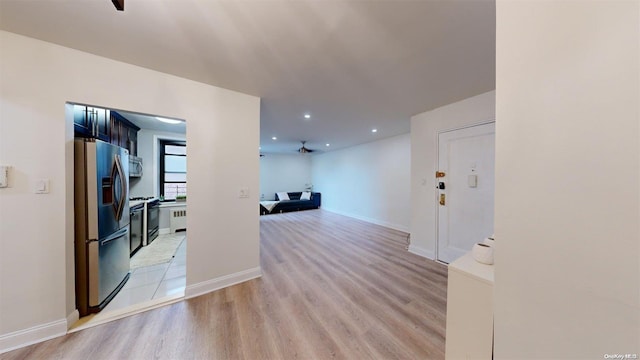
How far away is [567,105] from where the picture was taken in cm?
63

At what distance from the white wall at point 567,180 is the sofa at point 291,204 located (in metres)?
6.84

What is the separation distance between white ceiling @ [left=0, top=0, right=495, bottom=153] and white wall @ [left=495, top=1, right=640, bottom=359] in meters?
0.86

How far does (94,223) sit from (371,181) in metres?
5.63

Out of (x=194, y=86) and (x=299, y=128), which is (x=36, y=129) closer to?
(x=194, y=86)

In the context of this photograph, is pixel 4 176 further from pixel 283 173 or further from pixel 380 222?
pixel 283 173

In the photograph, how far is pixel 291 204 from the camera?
7.55 metres

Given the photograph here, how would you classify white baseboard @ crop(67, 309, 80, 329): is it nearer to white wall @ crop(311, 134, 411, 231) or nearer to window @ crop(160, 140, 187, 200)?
window @ crop(160, 140, 187, 200)

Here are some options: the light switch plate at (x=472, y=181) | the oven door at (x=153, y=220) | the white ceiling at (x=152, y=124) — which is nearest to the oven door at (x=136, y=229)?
the oven door at (x=153, y=220)

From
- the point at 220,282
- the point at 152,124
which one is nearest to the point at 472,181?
the point at 220,282

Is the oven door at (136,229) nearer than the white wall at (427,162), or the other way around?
the white wall at (427,162)

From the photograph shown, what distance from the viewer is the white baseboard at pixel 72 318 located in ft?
5.61

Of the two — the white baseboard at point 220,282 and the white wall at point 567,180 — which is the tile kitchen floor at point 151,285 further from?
the white wall at point 567,180

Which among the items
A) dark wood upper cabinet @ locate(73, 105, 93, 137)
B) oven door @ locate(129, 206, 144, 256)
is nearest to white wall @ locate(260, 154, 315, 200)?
oven door @ locate(129, 206, 144, 256)

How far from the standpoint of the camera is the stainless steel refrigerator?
1.84m
